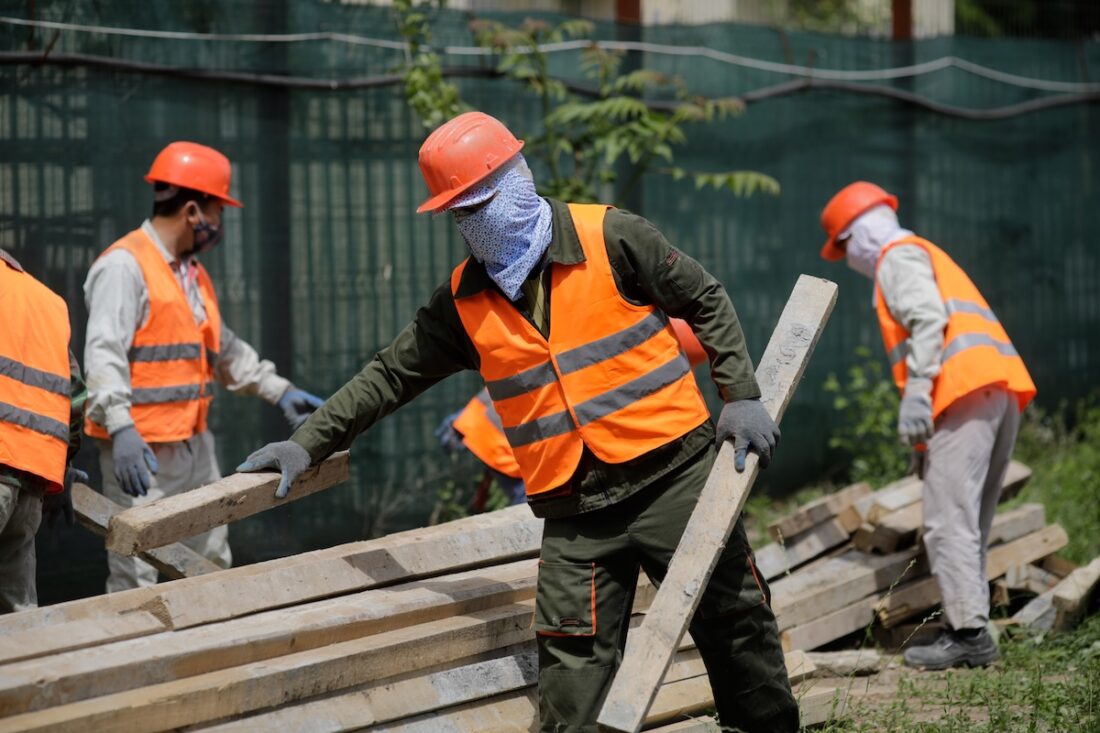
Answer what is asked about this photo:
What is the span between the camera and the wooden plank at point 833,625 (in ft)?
19.4

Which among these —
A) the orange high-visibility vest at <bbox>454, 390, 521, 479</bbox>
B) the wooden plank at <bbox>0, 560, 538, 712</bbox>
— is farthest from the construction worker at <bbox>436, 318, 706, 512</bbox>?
the wooden plank at <bbox>0, 560, 538, 712</bbox>

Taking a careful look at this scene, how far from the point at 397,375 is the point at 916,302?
2.72m

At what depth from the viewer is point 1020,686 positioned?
5133mm

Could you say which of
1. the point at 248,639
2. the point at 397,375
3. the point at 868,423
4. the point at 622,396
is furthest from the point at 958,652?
the point at 248,639

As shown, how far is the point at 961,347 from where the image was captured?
583 cm

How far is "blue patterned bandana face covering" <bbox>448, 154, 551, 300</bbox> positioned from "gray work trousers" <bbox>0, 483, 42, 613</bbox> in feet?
5.63

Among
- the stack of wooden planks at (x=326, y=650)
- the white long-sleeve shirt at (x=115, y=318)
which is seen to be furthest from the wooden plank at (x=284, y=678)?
the white long-sleeve shirt at (x=115, y=318)

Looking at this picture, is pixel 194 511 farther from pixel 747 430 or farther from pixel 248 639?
pixel 747 430

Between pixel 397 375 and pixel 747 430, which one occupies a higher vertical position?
pixel 397 375

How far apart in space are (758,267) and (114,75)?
402 centimetres

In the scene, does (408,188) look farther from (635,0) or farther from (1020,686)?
(1020,686)

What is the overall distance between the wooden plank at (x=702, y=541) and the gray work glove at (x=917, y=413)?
6.00 feet

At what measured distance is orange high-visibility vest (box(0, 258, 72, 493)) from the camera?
417cm

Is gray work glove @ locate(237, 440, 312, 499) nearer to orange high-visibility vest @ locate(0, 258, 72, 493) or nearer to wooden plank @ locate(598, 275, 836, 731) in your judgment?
orange high-visibility vest @ locate(0, 258, 72, 493)
